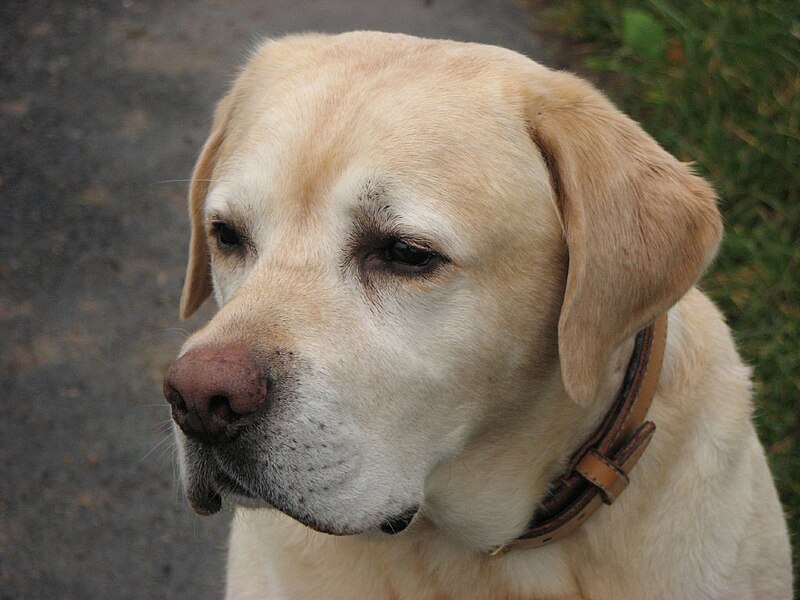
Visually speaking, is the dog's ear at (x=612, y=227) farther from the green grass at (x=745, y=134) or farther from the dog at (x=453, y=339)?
the green grass at (x=745, y=134)

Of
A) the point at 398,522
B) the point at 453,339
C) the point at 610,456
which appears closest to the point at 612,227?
the point at 453,339

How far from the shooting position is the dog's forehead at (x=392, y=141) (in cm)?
224

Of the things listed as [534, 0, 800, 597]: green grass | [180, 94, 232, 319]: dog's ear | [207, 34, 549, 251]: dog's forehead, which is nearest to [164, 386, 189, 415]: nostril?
[207, 34, 549, 251]: dog's forehead

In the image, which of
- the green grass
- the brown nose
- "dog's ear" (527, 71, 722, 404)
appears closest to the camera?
the brown nose

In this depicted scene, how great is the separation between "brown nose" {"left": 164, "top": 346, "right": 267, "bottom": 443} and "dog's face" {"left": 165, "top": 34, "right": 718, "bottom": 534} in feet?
0.05

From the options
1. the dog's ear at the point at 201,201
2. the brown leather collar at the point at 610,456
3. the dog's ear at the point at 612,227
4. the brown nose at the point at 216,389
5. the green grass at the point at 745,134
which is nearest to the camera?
the brown nose at the point at 216,389

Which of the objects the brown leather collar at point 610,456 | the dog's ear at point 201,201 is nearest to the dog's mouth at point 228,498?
the brown leather collar at point 610,456

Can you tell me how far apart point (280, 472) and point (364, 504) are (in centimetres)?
24

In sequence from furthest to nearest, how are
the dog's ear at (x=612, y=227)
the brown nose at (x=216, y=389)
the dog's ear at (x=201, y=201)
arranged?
the dog's ear at (x=201, y=201) < the dog's ear at (x=612, y=227) < the brown nose at (x=216, y=389)

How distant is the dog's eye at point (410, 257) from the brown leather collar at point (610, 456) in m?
0.69

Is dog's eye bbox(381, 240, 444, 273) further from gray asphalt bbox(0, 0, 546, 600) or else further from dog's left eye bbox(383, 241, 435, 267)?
gray asphalt bbox(0, 0, 546, 600)

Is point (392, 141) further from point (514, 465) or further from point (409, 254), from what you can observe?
point (514, 465)

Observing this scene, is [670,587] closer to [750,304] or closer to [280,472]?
[280,472]

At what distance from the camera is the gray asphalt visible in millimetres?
4023
